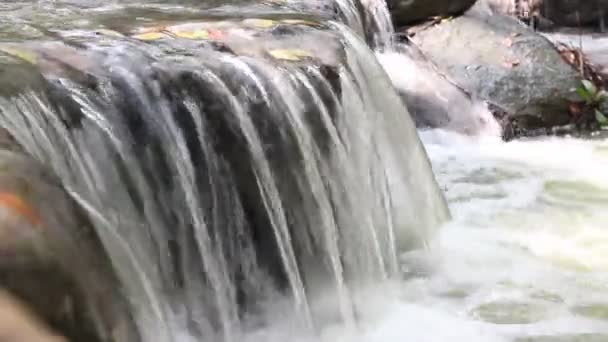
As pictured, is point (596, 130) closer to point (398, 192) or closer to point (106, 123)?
point (398, 192)

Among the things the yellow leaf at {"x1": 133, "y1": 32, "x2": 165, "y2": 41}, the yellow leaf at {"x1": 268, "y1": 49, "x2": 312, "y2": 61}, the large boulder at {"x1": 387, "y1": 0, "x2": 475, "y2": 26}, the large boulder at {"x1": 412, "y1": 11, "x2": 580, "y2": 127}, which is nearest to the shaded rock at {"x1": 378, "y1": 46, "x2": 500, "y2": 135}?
the large boulder at {"x1": 412, "y1": 11, "x2": 580, "y2": 127}

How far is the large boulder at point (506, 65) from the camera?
7043 mm

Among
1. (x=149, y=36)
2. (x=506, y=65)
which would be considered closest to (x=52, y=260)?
(x=149, y=36)

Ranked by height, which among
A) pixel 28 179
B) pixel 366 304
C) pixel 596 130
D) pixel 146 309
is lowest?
pixel 596 130

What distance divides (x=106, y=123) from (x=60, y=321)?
1.29 meters

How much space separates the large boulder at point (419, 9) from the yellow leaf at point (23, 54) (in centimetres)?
543

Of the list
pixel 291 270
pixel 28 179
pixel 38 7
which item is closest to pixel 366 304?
pixel 291 270

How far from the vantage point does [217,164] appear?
320cm

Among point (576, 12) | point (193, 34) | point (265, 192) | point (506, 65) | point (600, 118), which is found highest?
point (193, 34)

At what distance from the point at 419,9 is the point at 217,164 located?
5238mm

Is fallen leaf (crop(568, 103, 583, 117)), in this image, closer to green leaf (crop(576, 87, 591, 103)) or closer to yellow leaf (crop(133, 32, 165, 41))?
green leaf (crop(576, 87, 591, 103))

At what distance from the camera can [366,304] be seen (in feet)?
11.8

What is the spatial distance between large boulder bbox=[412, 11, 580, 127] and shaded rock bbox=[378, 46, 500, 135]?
150 millimetres

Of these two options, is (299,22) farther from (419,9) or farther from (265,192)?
(419,9)
